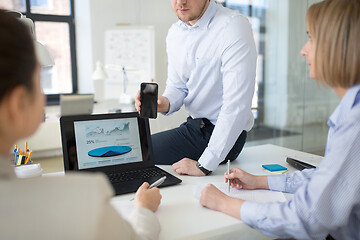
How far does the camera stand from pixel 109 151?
4.43ft

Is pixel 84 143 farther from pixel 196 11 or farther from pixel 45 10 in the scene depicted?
pixel 45 10

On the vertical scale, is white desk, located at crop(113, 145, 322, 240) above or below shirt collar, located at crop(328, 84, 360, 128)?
below

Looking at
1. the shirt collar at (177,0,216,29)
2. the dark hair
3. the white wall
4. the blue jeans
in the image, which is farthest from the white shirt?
the white wall

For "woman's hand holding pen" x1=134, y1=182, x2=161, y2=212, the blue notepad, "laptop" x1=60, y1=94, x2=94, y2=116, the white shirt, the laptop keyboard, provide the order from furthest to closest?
"laptop" x1=60, y1=94, x2=94, y2=116
the blue notepad
the laptop keyboard
"woman's hand holding pen" x1=134, y1=182, x2=161, y2=212
the white shirt

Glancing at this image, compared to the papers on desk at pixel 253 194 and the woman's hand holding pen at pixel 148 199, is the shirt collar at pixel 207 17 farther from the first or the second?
the woman's hand holding pen at pixel 148 199

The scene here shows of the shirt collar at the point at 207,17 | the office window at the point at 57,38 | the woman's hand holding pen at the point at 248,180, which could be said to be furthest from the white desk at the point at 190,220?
the office window at the point at 57,38

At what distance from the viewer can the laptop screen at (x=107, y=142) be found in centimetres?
A: 131

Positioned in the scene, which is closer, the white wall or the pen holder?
the pen holder

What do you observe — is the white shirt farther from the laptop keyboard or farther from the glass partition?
the glass partition

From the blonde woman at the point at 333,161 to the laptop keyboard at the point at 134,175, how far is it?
440 mm

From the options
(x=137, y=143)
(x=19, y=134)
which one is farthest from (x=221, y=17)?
(x=19, y=134)

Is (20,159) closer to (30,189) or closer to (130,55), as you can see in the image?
(30,189)

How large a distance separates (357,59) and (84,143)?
0.96 metres

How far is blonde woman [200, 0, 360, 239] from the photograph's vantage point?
0.83m
